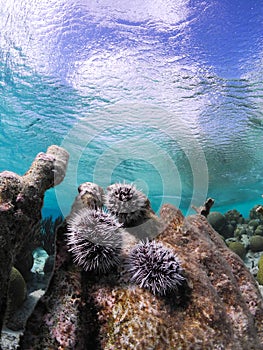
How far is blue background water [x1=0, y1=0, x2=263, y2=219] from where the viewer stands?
452 inches

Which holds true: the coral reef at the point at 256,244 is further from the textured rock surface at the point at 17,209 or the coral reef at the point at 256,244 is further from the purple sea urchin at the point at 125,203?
the textured rock surface at the point at 17,209

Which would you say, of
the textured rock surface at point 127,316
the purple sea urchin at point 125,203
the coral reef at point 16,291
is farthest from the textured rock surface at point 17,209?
the coral reef at point 16,291

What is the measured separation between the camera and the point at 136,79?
15.0 m

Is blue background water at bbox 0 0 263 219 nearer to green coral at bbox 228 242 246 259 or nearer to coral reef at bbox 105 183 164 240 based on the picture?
green coral at bbox 228 242 246 259

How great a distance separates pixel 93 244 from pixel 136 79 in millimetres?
13481

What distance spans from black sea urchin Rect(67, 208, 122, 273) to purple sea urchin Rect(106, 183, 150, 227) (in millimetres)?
881

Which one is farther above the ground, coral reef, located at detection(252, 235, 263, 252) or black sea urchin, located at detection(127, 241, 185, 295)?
coral reef, located at detection(252, 235, 263, 252)


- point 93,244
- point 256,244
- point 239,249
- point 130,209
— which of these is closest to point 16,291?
point 130,209

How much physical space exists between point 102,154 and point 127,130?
7.69m

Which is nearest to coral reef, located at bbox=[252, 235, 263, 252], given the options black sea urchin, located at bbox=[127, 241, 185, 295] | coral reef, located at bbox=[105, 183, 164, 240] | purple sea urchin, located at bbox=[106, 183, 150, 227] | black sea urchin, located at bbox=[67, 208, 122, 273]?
coral reef, located at bbox=[105, 183, 164, 240]

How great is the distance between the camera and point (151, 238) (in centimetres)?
406

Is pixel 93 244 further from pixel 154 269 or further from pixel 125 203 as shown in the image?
pixel 125 203

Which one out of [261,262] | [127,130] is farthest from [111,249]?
[127,130]

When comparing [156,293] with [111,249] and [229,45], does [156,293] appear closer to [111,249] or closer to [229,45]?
[111,249]
